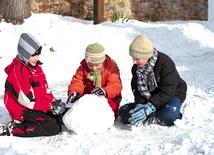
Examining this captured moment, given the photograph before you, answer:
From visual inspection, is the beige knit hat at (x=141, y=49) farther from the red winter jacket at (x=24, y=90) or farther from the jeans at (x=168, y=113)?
the red winter jacket at (x=24, y=90)

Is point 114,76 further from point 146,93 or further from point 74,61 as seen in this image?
point 74,61

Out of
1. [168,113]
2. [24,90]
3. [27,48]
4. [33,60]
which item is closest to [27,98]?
[24,90]

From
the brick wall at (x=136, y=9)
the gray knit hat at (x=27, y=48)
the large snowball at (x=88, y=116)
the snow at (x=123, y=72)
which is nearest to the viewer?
the snow at (x=123, y=72)

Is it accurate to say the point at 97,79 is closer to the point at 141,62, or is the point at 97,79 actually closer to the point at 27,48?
the point at 141,62

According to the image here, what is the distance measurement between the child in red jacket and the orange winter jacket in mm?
396

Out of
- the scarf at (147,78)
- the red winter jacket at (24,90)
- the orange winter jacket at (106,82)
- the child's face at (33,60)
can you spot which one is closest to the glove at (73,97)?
the orange winter jacket at (106,82)

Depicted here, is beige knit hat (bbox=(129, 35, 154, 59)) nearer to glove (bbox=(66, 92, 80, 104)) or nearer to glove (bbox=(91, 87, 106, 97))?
glove (bbox=(91, 87, 106, 97))

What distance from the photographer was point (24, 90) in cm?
442

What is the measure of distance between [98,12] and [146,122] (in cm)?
727

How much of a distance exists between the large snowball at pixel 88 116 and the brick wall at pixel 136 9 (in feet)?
27.6

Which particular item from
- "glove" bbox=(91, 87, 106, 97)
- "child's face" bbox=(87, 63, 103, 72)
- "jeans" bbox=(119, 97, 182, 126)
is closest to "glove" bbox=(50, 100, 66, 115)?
"glove" bbox=(91, 87, 106, 97)

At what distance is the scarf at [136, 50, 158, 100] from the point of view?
15.4 feet

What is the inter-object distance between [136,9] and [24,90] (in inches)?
387

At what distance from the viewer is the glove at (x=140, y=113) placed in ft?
15.0
